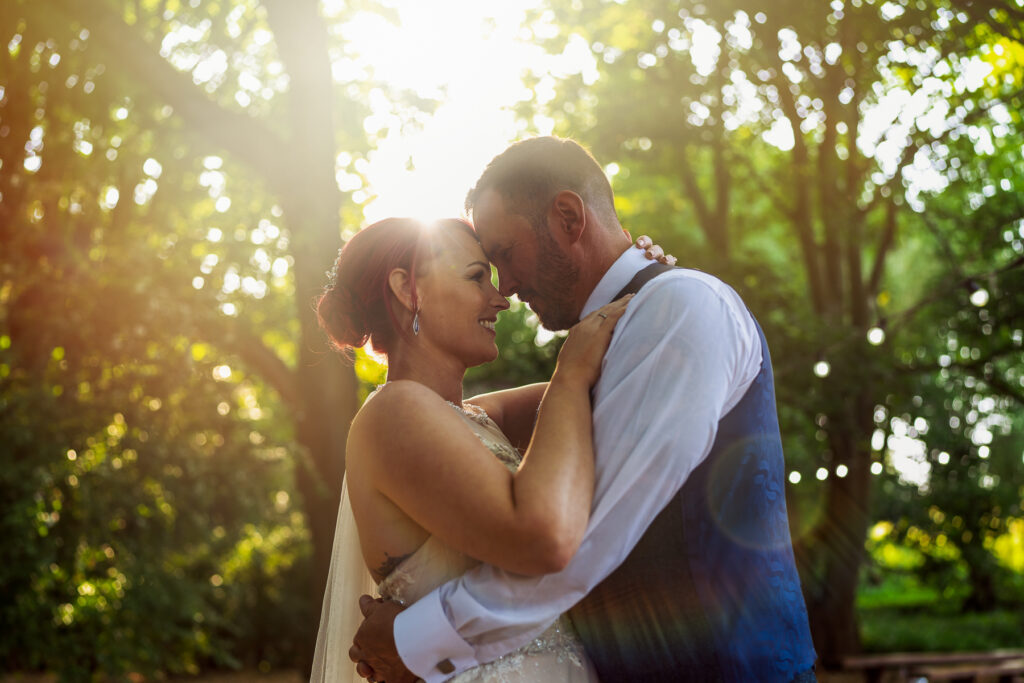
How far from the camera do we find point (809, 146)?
15008 mm

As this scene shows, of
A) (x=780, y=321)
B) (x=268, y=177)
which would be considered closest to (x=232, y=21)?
(x=268, y=177)

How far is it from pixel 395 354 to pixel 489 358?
29cm

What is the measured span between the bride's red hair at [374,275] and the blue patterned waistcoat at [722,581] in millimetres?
1049

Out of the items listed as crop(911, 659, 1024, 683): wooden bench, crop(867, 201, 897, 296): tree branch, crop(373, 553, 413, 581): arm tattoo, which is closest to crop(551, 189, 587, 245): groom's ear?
crop(373, 553, 413, 581): arm tattoo

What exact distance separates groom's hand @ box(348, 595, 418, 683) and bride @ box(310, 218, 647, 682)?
6 cm

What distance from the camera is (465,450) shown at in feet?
7.88

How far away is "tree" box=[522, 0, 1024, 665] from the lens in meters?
10.1

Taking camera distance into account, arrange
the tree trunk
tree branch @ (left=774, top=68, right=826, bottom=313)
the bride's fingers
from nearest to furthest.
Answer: the bride's fingers
the tree trunk
tree branch @ (left=774, top=68, right=826, bottom=313)

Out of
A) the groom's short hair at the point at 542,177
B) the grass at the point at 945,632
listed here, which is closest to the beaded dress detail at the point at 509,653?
the groom's short hair at the point at 542,177

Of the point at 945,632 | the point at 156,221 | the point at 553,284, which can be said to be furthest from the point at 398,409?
the point at 945,632

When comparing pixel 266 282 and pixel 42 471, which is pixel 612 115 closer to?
pixel 266 282

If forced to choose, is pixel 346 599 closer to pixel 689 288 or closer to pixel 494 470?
pixel 494 470

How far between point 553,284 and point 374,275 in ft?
1.82

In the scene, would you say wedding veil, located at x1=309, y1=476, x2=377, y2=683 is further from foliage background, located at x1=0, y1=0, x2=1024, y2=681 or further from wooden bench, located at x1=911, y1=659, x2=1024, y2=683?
wooden bench, located at x1=911, y1=659, x2=1024, y2=683
